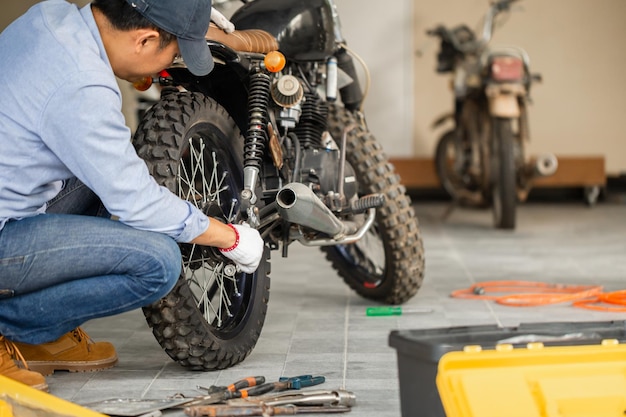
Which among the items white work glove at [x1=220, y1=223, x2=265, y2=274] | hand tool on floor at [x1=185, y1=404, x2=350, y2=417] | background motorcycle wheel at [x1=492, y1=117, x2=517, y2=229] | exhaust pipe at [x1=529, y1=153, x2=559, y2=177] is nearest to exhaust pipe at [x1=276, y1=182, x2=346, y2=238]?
white work glove at [x1=220, y1=223, x2=265, y2=274]

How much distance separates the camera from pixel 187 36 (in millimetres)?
2561

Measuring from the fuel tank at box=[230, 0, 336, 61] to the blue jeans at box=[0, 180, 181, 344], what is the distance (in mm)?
1007

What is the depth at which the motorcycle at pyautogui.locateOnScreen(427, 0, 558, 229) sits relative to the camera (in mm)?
6023

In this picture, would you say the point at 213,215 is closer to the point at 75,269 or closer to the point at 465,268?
the point at 75,269

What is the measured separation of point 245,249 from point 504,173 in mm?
3436

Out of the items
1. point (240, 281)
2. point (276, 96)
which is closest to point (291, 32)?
point (276, 96)

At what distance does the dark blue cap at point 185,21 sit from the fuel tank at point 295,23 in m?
0.75

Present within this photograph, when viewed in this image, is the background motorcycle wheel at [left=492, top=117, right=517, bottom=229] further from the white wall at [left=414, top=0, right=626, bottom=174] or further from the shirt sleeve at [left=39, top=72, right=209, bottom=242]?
the shirt sleeve at [left=39, top=72, right=209, bottom=242]

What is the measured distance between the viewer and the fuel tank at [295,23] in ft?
11.2

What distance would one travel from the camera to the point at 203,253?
301cm

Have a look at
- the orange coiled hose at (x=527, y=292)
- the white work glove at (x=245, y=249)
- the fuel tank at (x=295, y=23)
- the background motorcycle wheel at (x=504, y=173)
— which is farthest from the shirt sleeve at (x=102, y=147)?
the background motorcycle wheel at (x=504, y=173)

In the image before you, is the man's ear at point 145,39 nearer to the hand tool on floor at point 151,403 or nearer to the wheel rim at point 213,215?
the wheel rim at point 213,215

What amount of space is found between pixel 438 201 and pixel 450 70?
4.37 ft

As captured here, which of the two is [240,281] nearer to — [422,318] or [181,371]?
[181,371]
